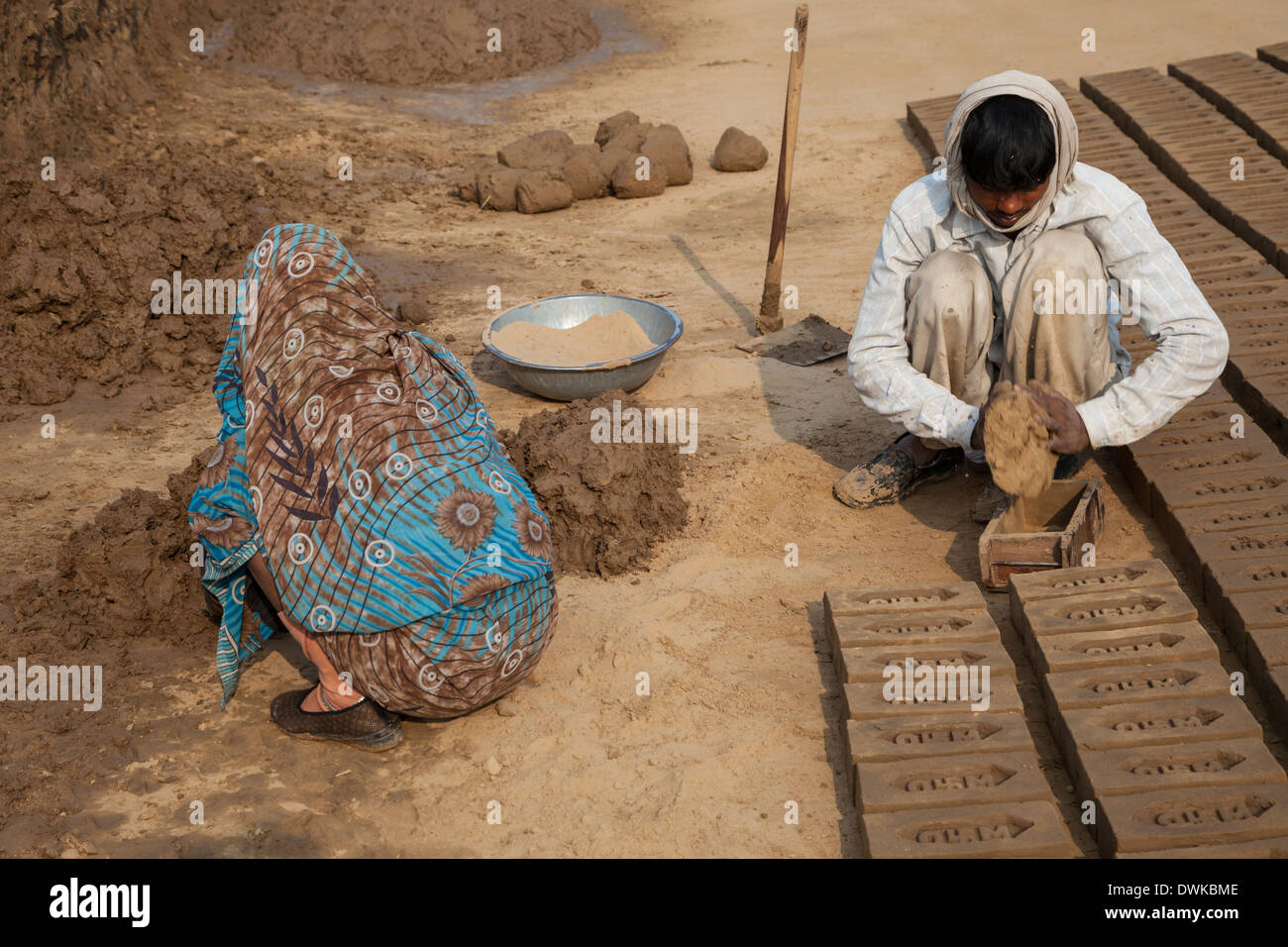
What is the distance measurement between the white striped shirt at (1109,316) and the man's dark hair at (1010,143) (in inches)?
12.4

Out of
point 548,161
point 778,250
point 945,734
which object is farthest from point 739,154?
point 945,734

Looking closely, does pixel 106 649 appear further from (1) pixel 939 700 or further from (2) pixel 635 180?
(2) pixel 635 180

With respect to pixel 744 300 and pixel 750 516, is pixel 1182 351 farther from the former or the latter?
pixel 744 300

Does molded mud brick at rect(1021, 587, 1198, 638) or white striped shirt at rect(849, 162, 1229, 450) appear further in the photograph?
white striped shirt at rect(849, 162, 1229, 450)

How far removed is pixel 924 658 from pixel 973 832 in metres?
0.57

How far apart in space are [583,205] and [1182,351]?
4.86 metres

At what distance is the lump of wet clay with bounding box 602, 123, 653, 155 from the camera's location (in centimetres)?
791

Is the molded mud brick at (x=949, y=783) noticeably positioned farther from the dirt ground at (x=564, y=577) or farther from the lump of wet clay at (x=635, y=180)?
the lump of wet clay at (x=635, y=180)

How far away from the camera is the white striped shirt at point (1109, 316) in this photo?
3.44 meters

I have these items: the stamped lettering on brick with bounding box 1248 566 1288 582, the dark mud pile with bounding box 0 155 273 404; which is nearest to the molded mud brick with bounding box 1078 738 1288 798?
the stamped lettering on brick with bounding box 1248 566 1288 582

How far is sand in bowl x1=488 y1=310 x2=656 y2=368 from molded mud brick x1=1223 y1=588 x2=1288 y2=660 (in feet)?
8.15

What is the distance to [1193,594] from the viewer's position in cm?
344

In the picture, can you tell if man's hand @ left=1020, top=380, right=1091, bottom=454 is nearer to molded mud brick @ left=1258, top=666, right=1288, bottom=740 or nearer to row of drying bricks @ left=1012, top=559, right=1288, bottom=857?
row of drying bricks @ left=1012, top=559, right=1288, bottom=857

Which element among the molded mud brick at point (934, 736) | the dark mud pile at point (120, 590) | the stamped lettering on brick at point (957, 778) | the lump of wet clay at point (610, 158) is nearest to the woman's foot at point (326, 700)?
the dark mud pile at point (120, 590)
